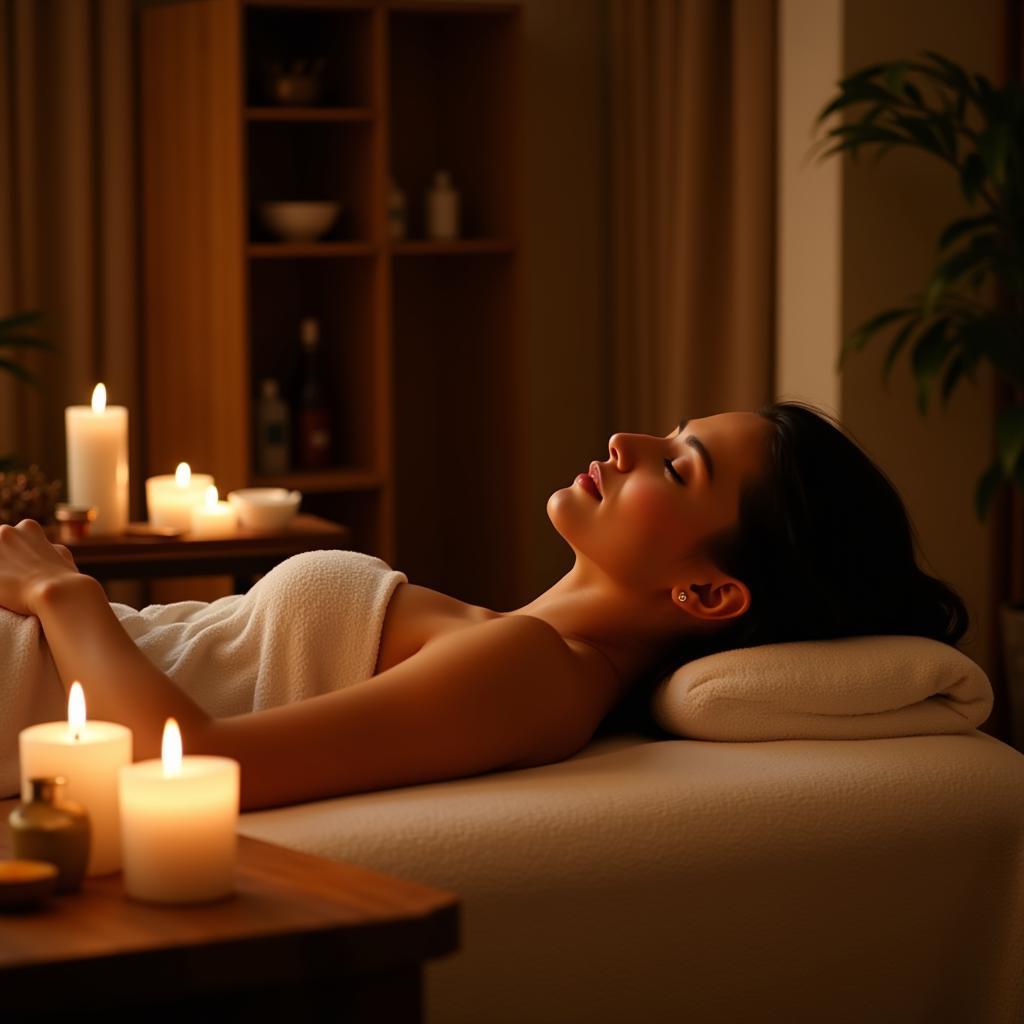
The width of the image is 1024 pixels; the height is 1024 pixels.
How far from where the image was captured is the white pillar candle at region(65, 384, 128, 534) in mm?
2770

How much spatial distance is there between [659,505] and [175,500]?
1332 millimetres

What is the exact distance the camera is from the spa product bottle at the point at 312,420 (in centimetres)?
403

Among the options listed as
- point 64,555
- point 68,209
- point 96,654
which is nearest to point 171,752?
point 96,654

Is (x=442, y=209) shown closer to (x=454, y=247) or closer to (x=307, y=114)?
(x=454, y=247)

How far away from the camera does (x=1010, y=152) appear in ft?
9.95

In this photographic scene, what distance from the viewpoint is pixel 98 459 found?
9.10 feet

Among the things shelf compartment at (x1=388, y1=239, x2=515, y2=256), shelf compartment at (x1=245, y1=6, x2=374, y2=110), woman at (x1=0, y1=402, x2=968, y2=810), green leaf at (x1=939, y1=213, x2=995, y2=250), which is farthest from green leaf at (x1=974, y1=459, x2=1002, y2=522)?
shelf compartment at (x1=245, y1=6, x2=374, y2=110)

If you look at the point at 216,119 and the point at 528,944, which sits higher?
the point at 216,119

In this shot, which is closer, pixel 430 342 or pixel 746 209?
pixel 746 209

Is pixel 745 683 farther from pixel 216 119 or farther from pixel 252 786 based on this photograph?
pixel 216 119

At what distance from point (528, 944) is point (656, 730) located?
42 cm

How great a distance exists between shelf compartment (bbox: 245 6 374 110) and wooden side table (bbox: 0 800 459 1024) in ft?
10.2

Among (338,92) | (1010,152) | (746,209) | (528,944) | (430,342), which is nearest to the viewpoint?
(528,944)

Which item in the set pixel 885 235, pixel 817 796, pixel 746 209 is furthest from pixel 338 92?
pixel 817 796
